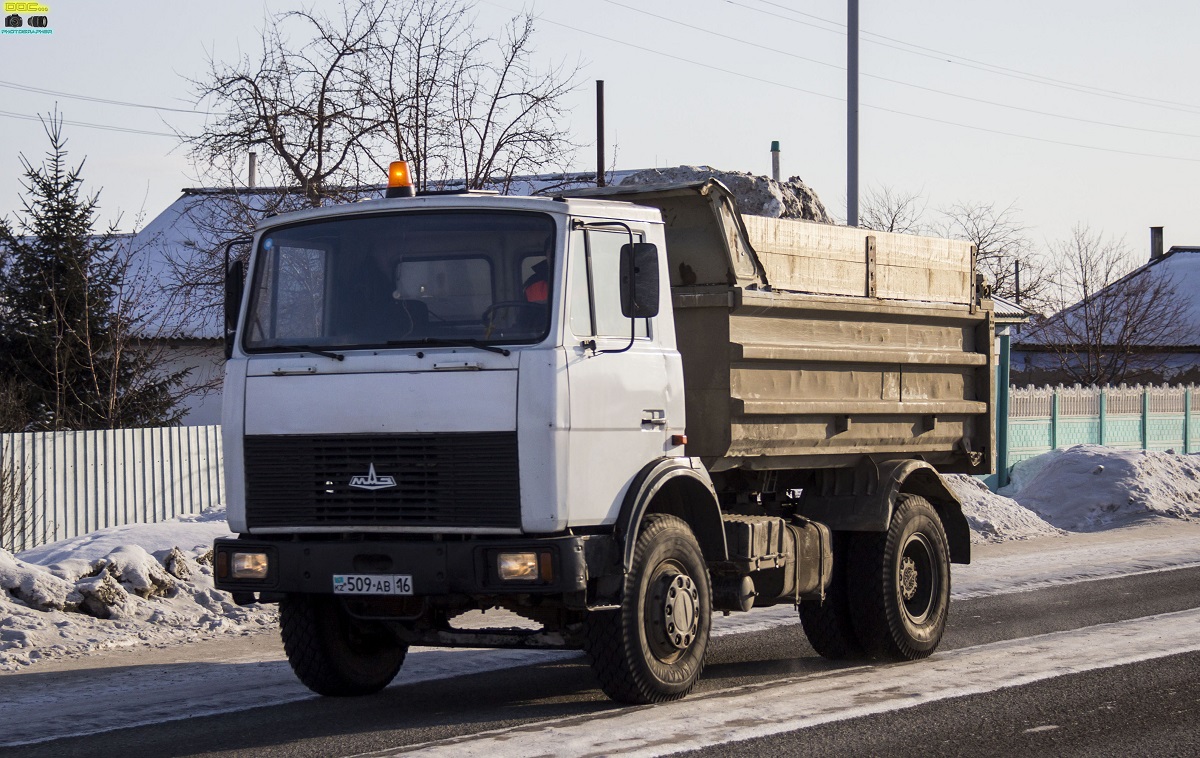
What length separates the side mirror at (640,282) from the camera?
7336 millimetres

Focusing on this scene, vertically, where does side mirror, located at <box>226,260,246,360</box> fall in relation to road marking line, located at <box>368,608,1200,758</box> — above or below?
above

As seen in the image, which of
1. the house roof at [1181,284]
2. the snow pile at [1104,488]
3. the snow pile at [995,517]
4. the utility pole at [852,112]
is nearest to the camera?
the utility pole at [852,112]

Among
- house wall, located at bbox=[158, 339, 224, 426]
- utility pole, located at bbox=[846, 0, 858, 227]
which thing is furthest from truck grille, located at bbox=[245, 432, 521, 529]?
house wall, located at bbox=[158, 339, 224, 426]

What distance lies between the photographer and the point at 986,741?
6.84 meters

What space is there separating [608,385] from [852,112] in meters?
14.5

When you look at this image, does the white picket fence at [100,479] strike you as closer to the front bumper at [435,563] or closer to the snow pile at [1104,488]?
the front bumper at [435,563]

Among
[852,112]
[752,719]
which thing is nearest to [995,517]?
[852,112]

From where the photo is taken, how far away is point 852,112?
20.9m

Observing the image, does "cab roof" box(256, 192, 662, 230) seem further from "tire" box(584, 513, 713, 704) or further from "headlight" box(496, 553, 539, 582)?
"headlight" box(496, 553, 539, 582)

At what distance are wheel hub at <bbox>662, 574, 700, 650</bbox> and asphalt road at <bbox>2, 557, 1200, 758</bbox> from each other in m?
0.37

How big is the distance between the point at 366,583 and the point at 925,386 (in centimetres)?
463

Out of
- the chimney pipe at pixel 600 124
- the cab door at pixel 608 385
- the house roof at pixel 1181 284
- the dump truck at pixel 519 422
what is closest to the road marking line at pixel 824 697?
the dump truck at pixel 519 422

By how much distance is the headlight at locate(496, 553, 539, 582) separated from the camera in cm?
692

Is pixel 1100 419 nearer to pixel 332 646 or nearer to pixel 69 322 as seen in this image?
pixel 69 322
